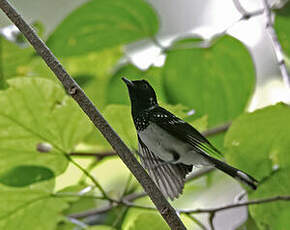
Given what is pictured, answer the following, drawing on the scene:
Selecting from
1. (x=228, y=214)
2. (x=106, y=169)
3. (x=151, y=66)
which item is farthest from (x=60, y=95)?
(x=228, y=214)

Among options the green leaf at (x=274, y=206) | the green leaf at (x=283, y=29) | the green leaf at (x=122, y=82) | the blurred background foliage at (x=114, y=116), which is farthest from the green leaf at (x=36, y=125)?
the green leaf at (x=283, y=29)

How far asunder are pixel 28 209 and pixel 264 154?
297 millimetres

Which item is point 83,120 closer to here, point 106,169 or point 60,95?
point 60,95

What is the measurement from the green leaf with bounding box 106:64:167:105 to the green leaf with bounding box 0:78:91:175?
4.9 inches

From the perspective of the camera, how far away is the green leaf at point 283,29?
0.76 m

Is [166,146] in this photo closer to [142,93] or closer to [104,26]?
[142,93]

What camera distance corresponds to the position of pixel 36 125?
60cm

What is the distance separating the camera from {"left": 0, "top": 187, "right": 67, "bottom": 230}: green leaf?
0.61 metres

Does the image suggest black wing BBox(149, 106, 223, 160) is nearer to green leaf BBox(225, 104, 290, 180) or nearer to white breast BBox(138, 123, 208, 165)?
white breast BBox(138, 123, 208, 165)

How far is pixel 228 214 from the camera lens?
97 centimetres

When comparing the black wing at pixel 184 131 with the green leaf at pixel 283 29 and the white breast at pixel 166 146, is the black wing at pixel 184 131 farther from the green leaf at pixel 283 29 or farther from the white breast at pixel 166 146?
the green leaf at pixel 283 29

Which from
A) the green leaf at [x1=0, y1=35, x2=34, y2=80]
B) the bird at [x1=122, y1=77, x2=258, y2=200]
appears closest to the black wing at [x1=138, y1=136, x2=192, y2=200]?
the bird at [x1=122, y1=77, x2=258, y2=200]

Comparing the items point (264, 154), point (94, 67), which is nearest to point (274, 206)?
point (264, 154)

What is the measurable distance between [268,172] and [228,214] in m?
0.41
